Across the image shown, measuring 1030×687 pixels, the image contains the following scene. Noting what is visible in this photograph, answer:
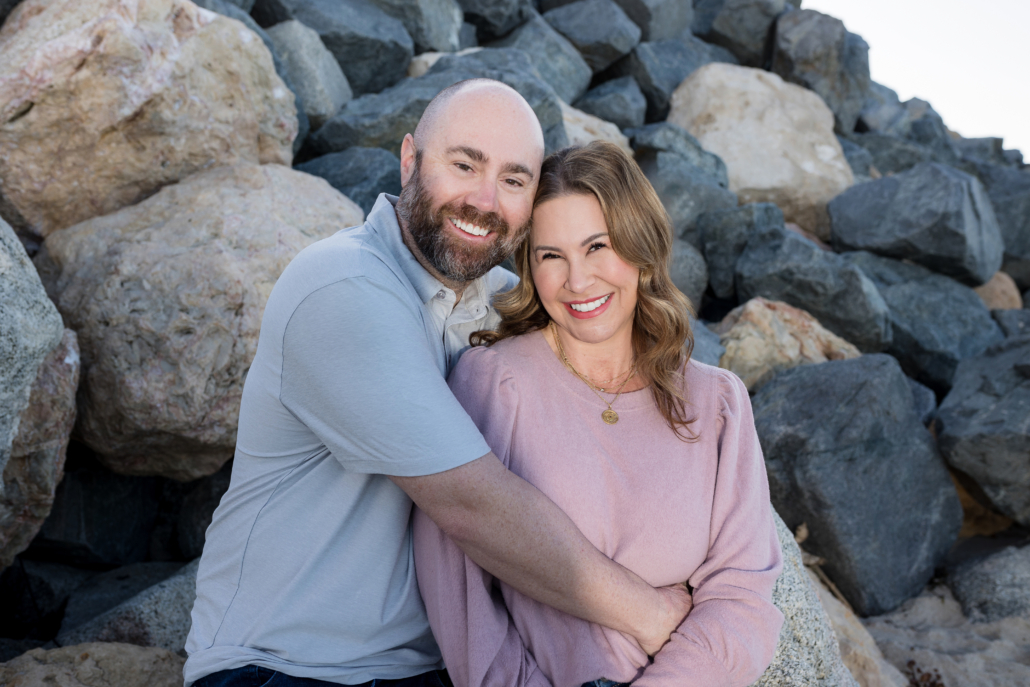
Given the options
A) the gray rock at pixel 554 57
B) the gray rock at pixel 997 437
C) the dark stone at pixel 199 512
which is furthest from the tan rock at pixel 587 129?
the dark stone at pixel 199 512

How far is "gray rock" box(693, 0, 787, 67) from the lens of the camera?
1053 cm

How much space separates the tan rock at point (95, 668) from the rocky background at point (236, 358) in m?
0.01

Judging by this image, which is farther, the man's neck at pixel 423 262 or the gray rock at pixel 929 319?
the gray rock at pixel 929 319

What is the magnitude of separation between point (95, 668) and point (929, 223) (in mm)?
7003

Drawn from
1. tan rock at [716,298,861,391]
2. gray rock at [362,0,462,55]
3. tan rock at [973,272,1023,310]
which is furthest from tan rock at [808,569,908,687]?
gray rock at [362,0,462,55]

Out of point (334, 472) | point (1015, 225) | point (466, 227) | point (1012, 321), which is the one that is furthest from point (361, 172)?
point (1015, 225)

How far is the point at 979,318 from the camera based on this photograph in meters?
7.01

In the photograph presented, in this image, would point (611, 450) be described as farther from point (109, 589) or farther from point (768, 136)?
point (768, 136)

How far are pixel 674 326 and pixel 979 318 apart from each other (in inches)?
230

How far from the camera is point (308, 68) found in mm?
6230

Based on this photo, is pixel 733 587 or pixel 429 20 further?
pixel 429 20

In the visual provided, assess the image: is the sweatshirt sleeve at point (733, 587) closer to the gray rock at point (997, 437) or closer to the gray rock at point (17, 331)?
the gray rock at point (17, 331)

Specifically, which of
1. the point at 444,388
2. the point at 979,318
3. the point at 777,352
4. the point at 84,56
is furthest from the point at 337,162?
the point at 979,318

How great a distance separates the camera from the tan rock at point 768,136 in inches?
329
